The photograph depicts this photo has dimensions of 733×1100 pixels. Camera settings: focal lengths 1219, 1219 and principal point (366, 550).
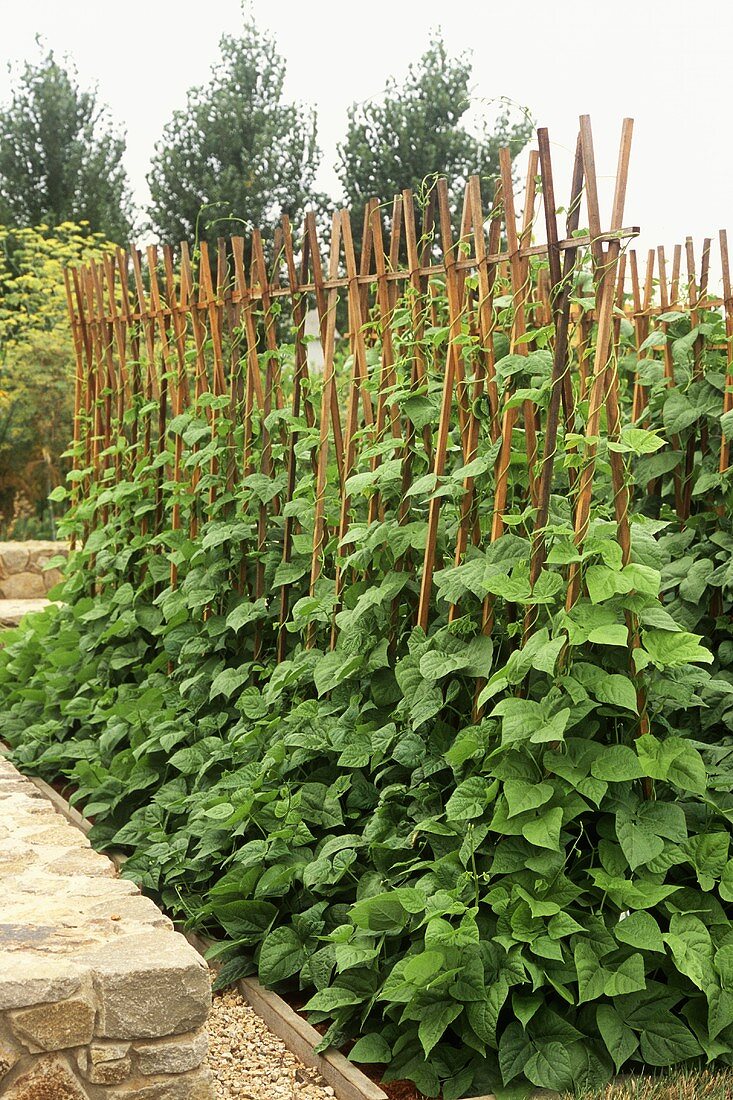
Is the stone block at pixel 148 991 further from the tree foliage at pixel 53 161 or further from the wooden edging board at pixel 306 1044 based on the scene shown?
the tree foliage at pixel 53 161

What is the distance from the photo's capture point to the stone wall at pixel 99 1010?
2.48 m

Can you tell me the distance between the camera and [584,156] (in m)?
2.83

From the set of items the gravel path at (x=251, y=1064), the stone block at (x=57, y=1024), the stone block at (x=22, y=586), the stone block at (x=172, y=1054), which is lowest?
the stone block at (x=22, y=586)

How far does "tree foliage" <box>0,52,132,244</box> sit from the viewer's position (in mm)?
18469

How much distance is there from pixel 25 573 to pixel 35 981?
8.21 m

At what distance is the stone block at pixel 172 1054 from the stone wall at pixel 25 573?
26.1ft

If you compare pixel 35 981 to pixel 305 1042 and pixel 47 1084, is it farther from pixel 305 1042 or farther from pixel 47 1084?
pixel 305 1042

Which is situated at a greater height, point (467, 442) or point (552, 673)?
point (467, 442)

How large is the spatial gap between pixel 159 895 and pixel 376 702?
935mm

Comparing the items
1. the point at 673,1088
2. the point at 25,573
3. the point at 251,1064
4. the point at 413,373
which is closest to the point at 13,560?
the point at 25,573

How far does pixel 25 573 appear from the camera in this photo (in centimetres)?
1034

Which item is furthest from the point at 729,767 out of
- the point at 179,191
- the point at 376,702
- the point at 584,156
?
the point at 179,191

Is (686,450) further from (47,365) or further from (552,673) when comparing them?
(47,365)

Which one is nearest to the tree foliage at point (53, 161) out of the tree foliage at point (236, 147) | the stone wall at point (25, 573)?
the tree foliage at point (236, 147)
